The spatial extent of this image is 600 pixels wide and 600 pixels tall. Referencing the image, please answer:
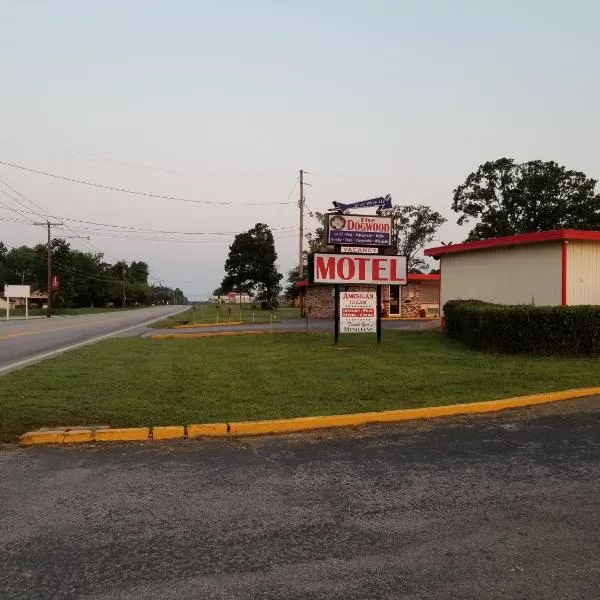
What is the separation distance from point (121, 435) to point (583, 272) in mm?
13941

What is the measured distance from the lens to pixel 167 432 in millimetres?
6621

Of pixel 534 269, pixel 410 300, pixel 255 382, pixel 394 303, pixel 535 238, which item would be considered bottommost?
pixel 255 382

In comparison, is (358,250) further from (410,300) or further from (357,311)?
(410,300)

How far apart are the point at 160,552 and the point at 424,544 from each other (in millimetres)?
1749

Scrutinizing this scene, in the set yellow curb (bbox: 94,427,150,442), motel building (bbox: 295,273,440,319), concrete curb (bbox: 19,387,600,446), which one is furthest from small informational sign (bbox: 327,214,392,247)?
motel building (bbox: 295,273,440,319)

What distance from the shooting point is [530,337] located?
1347cm

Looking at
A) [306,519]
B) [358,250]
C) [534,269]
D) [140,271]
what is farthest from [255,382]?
[140,271]

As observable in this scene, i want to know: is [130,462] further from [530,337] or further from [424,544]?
[530,337]

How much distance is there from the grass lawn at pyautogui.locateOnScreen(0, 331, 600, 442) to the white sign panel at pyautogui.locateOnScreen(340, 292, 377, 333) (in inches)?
59.2

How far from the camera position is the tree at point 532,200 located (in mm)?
53750

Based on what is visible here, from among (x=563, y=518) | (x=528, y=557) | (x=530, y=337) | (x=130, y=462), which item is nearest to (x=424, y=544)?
(x=528, y=557)

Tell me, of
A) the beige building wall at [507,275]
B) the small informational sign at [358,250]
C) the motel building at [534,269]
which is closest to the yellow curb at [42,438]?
the small informational sign at [358,250]

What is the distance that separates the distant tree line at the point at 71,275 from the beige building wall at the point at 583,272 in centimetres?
9319

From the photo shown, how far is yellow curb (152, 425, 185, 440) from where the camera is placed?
659 cm
